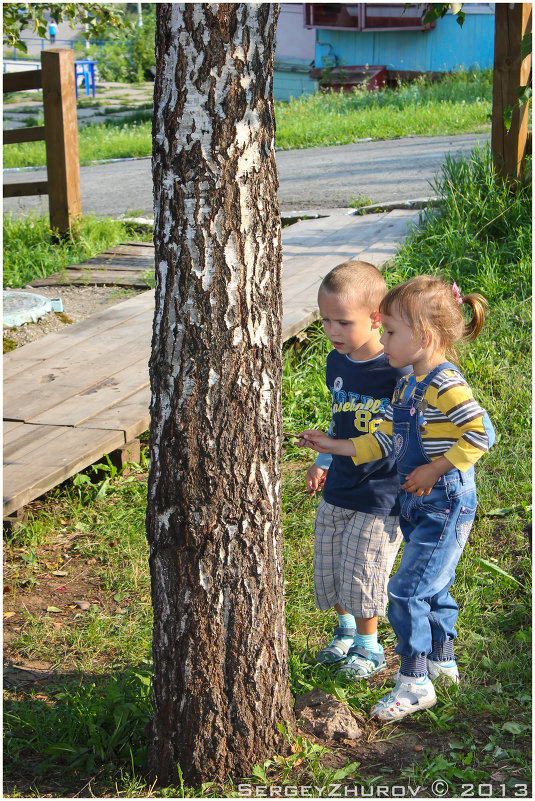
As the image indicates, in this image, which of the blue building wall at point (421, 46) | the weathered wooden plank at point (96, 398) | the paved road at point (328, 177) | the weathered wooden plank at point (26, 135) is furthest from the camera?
the blue building wall at point (421, 46)

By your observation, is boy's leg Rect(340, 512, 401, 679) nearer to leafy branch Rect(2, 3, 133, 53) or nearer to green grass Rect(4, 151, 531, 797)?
green grass Rect(4, 151, 531, 797)

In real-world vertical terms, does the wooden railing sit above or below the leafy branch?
below

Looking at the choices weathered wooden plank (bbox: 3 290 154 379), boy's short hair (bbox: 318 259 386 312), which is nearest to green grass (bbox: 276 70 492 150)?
weathered wooden plank (bbox: 3 290 154 379)

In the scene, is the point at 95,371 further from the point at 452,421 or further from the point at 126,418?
the point at 452,421

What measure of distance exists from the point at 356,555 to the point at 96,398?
232 cm

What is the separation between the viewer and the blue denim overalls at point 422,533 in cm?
272

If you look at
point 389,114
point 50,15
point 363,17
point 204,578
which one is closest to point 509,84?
point 50,15

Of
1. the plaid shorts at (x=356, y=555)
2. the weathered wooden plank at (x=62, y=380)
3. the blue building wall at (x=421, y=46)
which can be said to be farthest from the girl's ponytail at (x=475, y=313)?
the blue building wall at (x=421, y=46)

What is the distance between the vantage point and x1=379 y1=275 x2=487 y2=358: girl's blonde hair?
8.88 feet

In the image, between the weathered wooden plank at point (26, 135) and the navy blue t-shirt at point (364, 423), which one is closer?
the navy blue t-shirt at point (364, 423)

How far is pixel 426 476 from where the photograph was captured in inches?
104

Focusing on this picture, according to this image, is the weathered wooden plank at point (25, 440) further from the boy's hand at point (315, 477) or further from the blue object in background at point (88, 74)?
the blue object in background at point (88, 74)

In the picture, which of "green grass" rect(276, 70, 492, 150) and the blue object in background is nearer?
"green grass" rect(276, 70, 492, 150)

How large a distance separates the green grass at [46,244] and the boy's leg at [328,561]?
5.51 m
